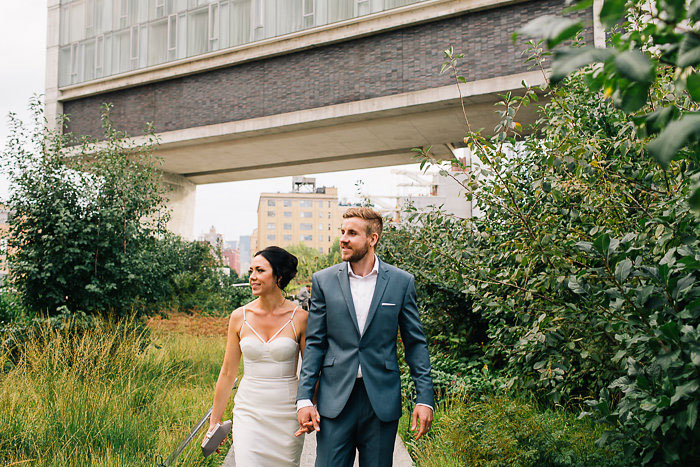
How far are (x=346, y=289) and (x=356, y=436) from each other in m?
0.89

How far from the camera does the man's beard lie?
3379 millimetres

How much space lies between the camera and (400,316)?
3.44 m

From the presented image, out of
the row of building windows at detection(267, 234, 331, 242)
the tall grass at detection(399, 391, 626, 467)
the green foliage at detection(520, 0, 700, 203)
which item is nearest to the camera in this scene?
the green foliage at detection(520, 0, 700, 203)

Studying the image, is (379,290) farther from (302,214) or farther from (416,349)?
(302,214)

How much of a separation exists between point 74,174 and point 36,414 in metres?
5.03

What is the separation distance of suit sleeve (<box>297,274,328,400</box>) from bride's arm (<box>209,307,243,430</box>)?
691 millimetres

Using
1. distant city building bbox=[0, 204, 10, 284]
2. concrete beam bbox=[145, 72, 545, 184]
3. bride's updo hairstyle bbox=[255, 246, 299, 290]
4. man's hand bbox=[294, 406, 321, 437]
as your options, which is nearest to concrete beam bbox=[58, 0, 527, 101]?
concrete beam bbox=[145, 72, 545, 184]

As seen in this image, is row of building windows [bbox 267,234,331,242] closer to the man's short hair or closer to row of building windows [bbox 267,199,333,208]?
row of building windows [bbox 267,199,333,208]

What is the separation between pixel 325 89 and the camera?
16.4 meters

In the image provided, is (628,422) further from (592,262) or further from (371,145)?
(371,145)

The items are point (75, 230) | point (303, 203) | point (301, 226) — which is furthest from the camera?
point (303, 203)

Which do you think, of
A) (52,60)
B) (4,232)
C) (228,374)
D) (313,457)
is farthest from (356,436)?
(52,60)

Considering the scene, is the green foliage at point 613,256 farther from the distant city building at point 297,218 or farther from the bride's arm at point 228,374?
the distant city building at point 297,218

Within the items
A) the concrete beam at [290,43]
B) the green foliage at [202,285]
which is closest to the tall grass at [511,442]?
the concrete beam at [290,43]
